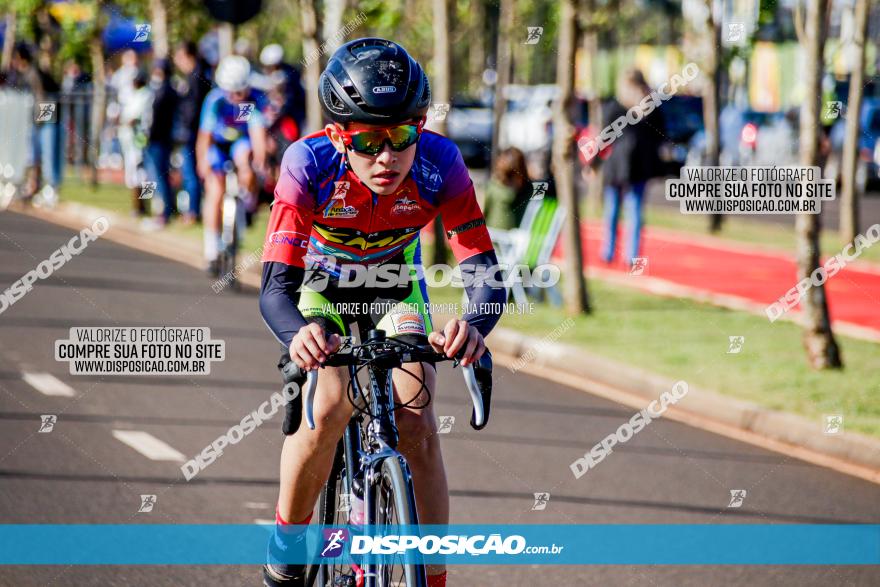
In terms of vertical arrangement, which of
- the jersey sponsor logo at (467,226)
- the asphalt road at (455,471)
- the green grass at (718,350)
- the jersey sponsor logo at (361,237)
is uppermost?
the jersey sponsor logo at (467,226)

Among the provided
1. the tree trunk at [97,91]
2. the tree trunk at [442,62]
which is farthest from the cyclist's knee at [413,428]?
the tree trunk at [97,91]

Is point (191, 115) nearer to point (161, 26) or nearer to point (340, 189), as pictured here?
point (161, 26)

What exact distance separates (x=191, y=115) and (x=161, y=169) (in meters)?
0.86

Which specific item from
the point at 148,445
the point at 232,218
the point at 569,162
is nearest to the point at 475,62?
the point at 232,218

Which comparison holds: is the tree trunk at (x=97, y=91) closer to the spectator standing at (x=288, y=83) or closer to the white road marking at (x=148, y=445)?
the spectator standing at (x=288, y=83)

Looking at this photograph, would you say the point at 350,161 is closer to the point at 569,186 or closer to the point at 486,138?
the point at 569,186

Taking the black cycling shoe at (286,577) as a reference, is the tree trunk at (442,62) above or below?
above

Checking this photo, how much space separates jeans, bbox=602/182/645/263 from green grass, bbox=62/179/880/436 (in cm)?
113

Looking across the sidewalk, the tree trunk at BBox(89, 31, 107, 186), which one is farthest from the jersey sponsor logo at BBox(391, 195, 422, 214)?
the tree trunk at BBox(89, 31, 107, 186)

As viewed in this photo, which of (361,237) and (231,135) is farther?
(231,135)

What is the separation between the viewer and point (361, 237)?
14.4 ft

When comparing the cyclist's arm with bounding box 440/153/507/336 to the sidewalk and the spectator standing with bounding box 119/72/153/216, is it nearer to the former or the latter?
the sidewalk

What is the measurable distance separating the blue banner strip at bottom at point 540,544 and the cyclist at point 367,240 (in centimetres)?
108

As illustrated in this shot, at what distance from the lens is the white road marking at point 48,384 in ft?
29.0
